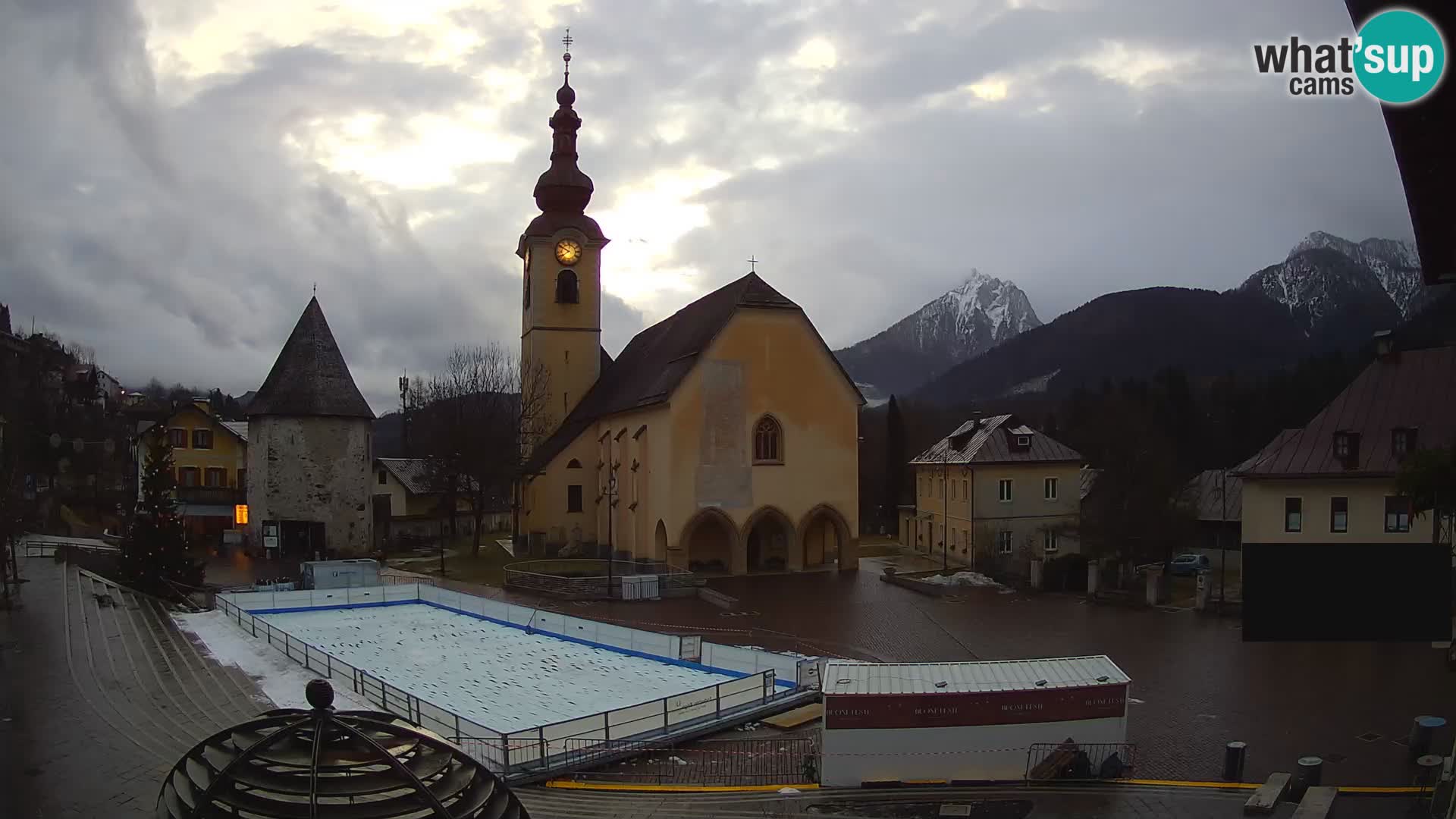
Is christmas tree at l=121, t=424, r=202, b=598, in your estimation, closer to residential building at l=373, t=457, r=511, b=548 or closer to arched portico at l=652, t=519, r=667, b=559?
arched portico at l=652, t=519, r=667, b=559

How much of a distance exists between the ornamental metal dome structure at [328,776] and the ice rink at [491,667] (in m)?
13.1

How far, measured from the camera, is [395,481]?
5800cm

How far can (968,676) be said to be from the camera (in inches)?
548

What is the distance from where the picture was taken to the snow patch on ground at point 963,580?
3247 cm

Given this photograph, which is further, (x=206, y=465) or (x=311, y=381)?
(x=206, y=465)

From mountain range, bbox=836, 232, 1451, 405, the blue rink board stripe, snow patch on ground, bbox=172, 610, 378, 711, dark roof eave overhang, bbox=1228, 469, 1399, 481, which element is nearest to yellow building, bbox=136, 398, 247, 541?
the blue rink board stripe

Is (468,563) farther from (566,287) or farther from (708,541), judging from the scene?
(566,287)

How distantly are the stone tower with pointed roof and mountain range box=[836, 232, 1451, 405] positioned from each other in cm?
7467

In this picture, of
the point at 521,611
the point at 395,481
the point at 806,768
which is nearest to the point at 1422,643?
the point at 806,768

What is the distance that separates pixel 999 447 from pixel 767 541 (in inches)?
430

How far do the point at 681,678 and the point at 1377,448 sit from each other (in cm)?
1999

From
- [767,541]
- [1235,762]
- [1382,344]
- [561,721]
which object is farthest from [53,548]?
[1382,344]

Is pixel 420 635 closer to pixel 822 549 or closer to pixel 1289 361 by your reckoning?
pixel 822 549

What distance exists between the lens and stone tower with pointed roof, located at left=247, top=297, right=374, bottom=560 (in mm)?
42062
